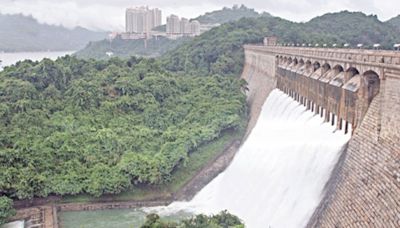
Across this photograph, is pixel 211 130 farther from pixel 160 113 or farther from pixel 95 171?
pixel 95 171

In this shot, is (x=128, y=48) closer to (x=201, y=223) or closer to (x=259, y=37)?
(x=259, y=37)

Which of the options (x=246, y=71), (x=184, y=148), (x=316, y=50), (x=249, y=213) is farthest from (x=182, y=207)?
(x=246, y=71)

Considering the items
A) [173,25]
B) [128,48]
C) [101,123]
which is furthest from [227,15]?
[101,123]

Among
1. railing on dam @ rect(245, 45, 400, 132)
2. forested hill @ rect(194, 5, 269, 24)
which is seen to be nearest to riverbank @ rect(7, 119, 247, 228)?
railing on dam @ rect(245, 45, 400, 132)

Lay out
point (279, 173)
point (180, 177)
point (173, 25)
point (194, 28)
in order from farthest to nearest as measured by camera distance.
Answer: point (194, 28) < point (173, 25) < point (180, 177) < point (279, 173)

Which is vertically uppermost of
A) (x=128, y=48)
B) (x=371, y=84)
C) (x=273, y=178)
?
(x=371, y=84)

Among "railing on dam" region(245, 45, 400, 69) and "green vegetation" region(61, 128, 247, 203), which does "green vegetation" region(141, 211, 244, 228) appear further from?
"green vegetation" region(61, 128, 247, 203)
